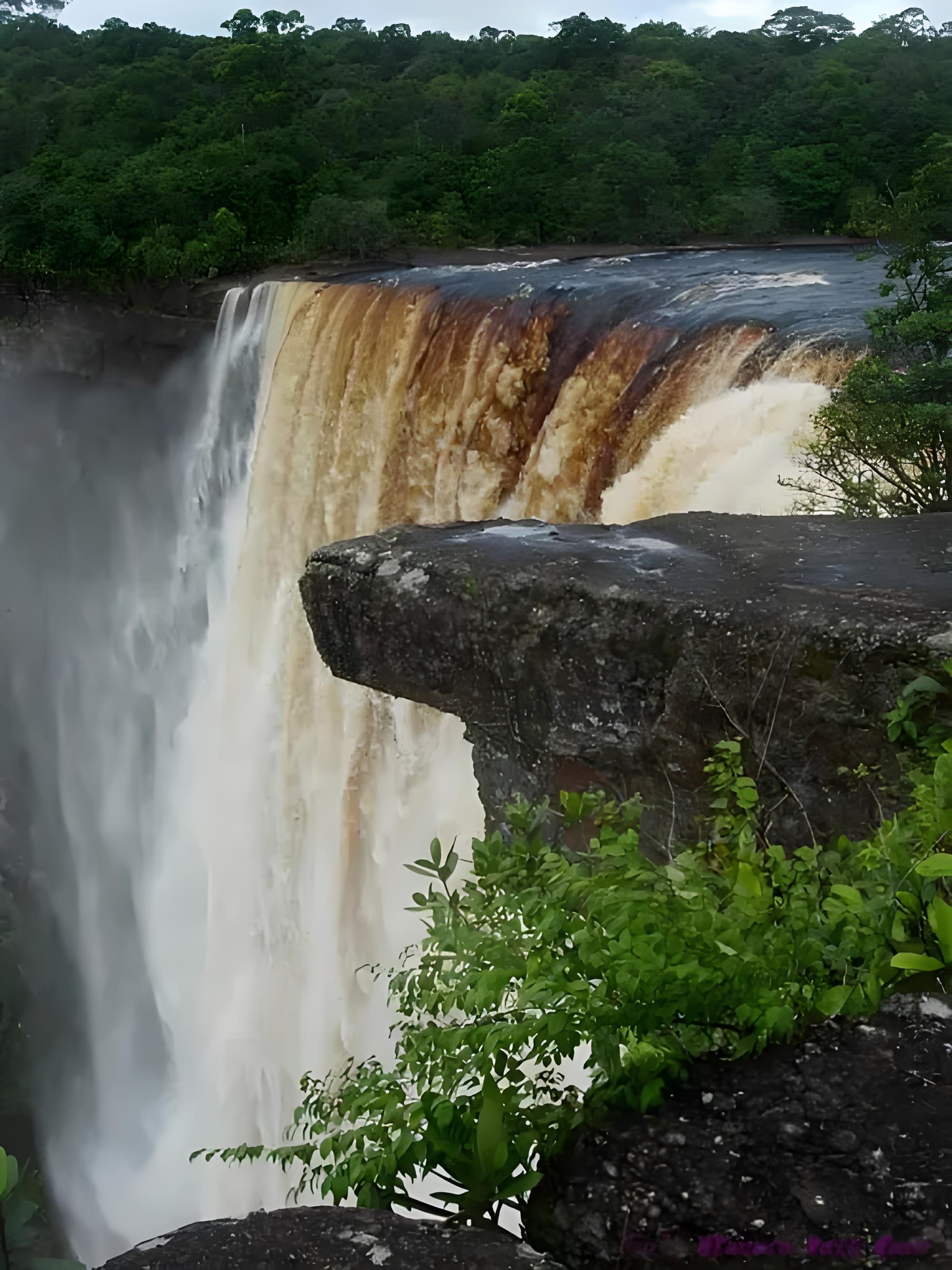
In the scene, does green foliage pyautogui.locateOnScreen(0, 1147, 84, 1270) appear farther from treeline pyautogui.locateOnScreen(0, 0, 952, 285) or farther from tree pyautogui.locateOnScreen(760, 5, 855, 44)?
tree pyautogui.locateOnScreen(760, 5, 855, 44)

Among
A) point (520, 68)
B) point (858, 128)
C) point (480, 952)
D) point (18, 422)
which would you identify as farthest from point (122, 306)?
point (480, 952)

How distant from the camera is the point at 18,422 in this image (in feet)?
63.8

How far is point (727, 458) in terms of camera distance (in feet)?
23.0

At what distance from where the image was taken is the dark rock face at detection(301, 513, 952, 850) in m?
3.67

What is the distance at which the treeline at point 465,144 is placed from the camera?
21141 millimetres

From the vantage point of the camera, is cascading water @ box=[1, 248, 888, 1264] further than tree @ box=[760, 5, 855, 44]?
No

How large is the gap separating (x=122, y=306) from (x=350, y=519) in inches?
472

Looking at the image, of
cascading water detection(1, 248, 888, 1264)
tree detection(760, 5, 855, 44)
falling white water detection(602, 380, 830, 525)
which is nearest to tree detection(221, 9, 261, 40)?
tree detection(760, 5, 855, 44)

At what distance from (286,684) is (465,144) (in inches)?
772

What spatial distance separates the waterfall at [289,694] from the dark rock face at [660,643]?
1567mm

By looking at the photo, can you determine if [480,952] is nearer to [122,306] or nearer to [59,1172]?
[59,1172]

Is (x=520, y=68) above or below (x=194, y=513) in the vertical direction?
above

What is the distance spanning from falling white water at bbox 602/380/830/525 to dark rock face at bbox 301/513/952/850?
143 centimetres

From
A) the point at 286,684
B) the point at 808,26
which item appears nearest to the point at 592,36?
the point at 808,26
